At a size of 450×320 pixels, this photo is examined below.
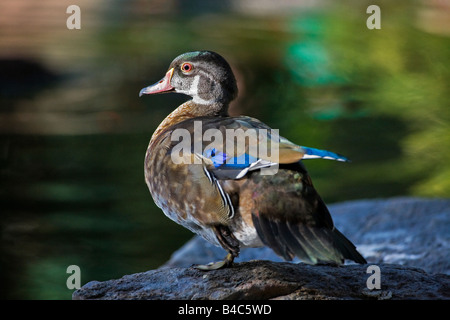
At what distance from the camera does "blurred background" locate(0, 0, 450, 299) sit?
715 cm

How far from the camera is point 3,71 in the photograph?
12.6 metres

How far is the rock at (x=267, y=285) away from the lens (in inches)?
143

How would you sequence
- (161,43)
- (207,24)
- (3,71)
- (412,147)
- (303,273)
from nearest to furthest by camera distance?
1. (303,273)
2. (412,147)
3. (3,71)
4. (161,43)
5. (207,24)

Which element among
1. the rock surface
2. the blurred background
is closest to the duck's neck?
the rock surface

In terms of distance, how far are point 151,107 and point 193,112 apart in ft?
21.0

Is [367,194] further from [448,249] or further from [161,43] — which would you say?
[161,43]

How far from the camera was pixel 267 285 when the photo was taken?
11.9 feet

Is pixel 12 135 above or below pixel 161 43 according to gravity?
below

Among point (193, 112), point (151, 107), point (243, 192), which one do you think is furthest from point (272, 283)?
point (151, 107)

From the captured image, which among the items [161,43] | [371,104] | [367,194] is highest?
[161,43]

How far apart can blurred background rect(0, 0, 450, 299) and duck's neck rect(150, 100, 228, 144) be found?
2.36 meters

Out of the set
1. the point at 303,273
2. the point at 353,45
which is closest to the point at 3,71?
the point at 353,45

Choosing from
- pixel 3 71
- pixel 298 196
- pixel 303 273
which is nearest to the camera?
pixel 298 196

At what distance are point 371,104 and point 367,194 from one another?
3195mm
